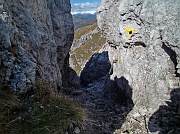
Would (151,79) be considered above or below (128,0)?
below

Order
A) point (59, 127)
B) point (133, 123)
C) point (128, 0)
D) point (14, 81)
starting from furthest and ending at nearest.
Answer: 1. point (128, 0)
2. point (133, 123)
3. point (14, 81)
4. point (59, 127)

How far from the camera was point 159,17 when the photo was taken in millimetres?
16625

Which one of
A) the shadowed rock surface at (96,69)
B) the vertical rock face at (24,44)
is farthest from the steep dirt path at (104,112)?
the shadowed rock surface at (96,69)

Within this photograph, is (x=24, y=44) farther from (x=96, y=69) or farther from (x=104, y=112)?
(x=96, y=69)

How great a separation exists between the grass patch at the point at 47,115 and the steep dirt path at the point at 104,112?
1.02m

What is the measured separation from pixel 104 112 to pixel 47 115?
8.71 metres

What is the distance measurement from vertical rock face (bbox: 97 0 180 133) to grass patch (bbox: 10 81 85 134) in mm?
5414

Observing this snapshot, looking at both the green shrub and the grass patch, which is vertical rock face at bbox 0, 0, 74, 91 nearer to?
the green shrub

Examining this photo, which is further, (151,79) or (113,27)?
(113,27)

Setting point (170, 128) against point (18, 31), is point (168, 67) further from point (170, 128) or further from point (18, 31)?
point (18, 31)

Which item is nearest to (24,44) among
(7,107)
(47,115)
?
(7,107)

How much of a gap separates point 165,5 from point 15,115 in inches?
492

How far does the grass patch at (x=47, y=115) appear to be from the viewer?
9633mm

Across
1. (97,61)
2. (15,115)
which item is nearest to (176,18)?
(15,115)
